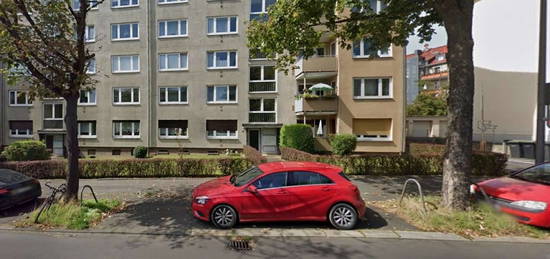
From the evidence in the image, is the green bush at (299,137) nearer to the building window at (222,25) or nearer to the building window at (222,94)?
the building window at (222,94)

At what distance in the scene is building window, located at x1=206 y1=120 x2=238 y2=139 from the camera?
65.0 ft

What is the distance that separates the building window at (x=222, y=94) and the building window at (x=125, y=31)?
7324 millimetres

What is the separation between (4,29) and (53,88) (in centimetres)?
140

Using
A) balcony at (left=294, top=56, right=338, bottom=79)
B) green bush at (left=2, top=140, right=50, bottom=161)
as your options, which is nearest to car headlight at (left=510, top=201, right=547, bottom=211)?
balcony at (left=294, top=56, right=338, bottom=79)

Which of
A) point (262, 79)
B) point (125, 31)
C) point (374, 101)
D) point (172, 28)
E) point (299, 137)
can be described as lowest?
point (299, 137)

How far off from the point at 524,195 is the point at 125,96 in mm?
23081

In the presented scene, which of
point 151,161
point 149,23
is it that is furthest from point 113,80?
point 151,161

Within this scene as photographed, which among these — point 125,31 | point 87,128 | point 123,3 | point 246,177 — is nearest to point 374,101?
point 246,177

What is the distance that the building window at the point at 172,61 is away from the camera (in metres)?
20.2

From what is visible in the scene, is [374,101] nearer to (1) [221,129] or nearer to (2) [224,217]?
(1) [221,129]

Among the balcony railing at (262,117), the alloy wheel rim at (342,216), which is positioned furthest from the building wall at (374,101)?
the alloy wheel rim at (342,216)

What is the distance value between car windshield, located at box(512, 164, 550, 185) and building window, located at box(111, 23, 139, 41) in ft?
76.4

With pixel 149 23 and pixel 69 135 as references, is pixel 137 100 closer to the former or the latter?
pixel 149 23

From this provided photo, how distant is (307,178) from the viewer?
17.9ft
